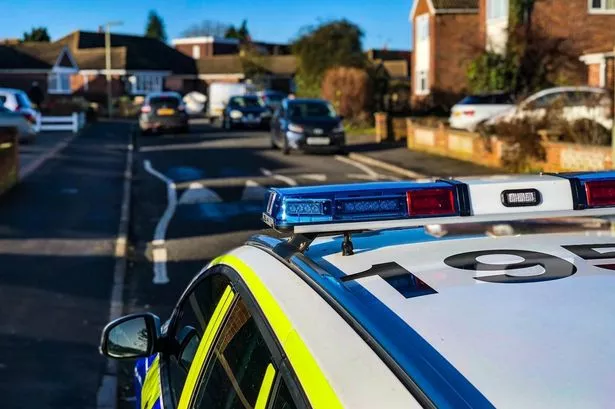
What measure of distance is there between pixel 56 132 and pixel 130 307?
27284mm

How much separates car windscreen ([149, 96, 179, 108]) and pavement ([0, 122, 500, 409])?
738 centimetres

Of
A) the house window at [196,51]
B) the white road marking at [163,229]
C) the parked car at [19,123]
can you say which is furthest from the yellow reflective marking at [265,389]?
the house window at [196,51]

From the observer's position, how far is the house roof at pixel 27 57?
64438 millimetres

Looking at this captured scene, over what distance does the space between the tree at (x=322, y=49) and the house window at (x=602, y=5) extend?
16.6 metres

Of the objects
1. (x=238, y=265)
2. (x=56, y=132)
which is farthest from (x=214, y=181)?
(x=56, y=132)

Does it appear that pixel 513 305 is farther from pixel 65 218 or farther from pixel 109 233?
pixel 65 218


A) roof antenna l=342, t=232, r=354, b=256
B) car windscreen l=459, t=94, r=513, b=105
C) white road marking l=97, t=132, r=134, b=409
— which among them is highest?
car windscreen l=459, t=94, r=513, b=105

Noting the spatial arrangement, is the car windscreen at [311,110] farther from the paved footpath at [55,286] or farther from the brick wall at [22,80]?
the brick wall at [22,80]

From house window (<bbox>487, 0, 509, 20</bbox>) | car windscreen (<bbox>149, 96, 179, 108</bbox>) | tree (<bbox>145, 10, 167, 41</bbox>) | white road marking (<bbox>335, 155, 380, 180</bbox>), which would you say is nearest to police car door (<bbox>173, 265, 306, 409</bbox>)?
white road marking (<bbox>335, 155, 380, 180</bbox>)

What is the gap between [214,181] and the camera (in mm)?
17781

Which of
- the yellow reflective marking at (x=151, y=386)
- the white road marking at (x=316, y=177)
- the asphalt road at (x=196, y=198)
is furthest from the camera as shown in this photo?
the white road marking at (x=316, y=177)

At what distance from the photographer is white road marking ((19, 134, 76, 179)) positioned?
60.4 feet

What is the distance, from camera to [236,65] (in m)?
83.2

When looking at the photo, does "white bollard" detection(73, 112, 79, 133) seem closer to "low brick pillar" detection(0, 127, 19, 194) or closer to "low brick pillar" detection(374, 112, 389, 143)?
"low brick pillar" detection(374, 112, 389, 143)
